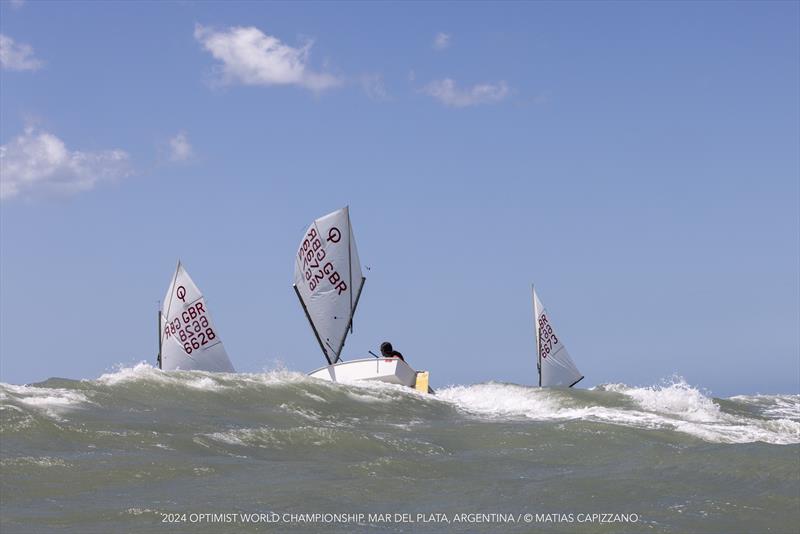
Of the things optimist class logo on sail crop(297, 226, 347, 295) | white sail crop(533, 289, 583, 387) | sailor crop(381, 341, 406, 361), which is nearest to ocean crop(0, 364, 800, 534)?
sailor crop(381, 341, 406, 361)

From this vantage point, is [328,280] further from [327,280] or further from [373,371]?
[373,371]

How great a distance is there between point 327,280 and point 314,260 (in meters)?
0.68

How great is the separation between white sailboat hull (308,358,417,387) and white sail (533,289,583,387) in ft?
29.3

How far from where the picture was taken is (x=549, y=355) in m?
33.2

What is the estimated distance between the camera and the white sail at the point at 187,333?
31375 millimetres

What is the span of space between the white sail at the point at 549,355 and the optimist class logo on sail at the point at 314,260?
8.03 m

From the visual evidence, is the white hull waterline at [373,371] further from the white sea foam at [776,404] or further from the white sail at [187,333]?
the white sea foam at [776,404]

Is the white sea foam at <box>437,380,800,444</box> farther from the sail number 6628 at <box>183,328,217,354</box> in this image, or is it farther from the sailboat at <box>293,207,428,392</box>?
the sail number 6628 at <box>183,328,217,354</box>

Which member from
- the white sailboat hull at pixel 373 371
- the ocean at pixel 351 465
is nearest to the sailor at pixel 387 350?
the white sailboat hull at pixel 373 371

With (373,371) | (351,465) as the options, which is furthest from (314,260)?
(351,465)

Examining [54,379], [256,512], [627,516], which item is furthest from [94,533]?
[54,379]

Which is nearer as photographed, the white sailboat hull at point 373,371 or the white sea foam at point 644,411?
the white sea foam at point 644,411

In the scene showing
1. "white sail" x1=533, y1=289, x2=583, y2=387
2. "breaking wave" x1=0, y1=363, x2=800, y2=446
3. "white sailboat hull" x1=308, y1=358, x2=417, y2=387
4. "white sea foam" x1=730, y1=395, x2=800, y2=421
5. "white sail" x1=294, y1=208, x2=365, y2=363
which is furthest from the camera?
"white sail" x1=533, y1=289, x2=583, y2=387

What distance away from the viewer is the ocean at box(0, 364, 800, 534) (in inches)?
369
